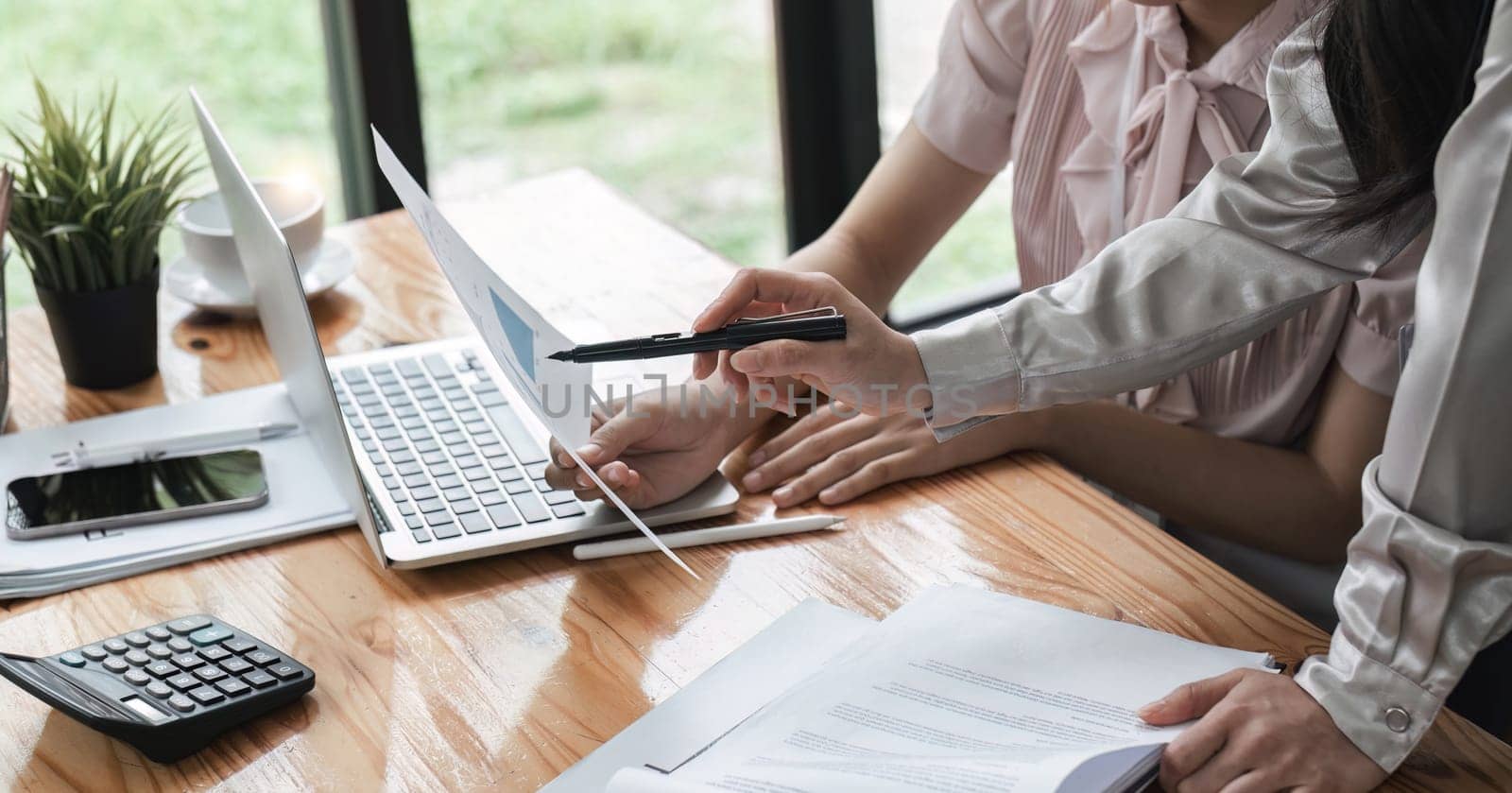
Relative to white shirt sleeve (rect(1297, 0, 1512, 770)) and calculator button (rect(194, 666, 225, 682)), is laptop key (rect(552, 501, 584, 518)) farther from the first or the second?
white shirt sleeve (rect(1297, 0, 1512, 770))

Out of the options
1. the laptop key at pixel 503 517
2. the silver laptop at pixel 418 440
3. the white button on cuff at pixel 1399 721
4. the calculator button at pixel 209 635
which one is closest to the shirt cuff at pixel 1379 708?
the white button on cuff at pixel 1399 721

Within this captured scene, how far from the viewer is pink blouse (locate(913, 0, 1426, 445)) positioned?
1.08m

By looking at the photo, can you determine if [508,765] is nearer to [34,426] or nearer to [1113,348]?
[1113,348]

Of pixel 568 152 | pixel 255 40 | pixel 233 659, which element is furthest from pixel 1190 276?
pixel 568 152

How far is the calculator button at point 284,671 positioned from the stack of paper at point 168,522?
0.64 feet

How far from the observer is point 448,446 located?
1.08 meters

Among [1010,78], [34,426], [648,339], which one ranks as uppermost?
[1010,78]

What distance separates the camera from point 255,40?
7.50ft

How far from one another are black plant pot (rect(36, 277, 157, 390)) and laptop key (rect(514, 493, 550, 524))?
46 centimetres

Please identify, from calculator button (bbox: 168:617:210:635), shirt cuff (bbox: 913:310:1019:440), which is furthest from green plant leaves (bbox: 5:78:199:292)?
shirt cuff (bbox: 913:310:1019:440)

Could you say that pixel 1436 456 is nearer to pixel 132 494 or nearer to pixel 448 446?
pixel 448 446

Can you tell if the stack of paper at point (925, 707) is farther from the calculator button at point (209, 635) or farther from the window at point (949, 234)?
the window at point (949, 234)

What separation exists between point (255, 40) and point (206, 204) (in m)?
1.01

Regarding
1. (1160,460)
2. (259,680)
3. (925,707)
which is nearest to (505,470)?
(259,680)
